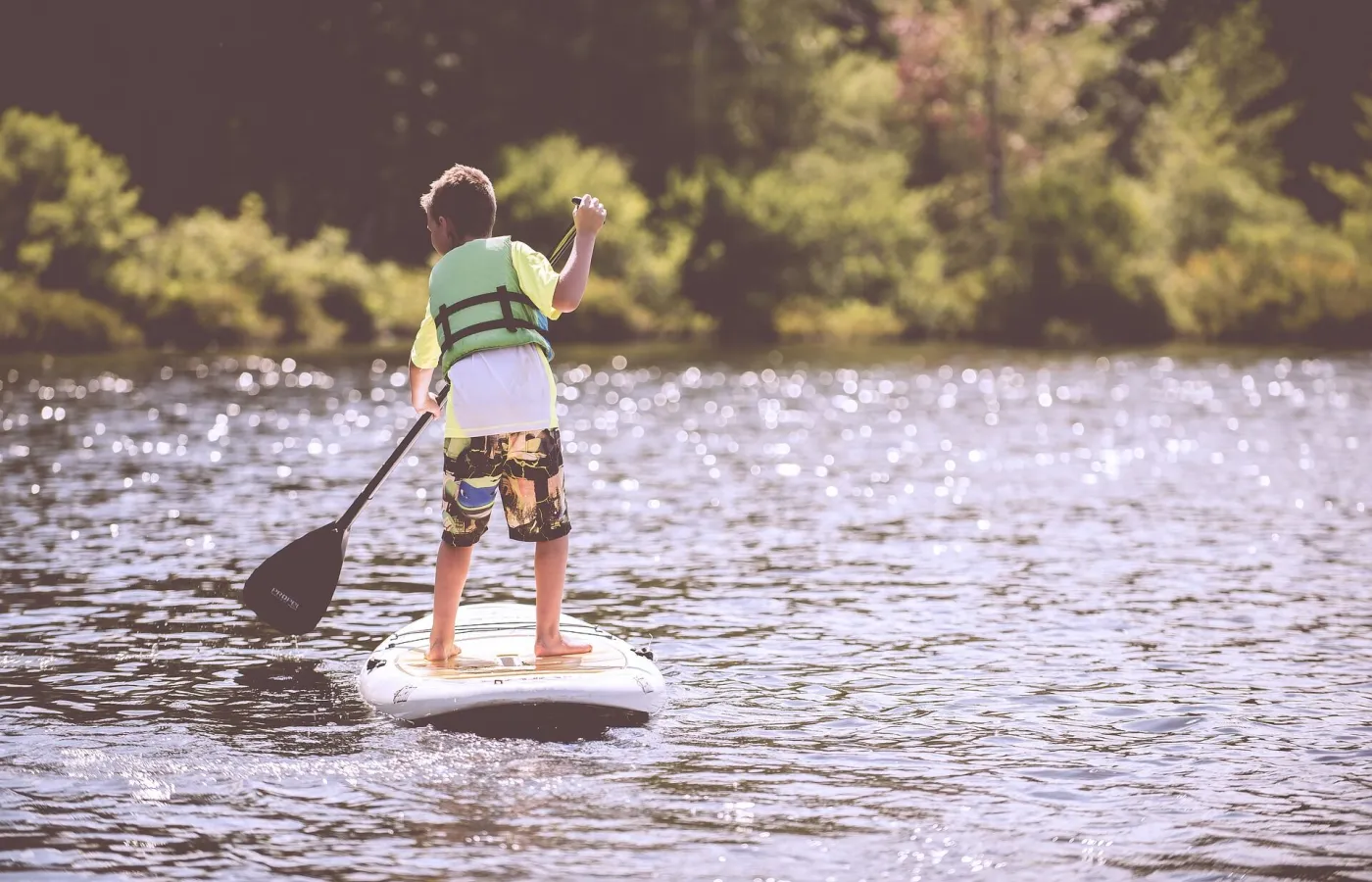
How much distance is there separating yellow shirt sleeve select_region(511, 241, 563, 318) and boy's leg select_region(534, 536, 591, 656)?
1114 mm

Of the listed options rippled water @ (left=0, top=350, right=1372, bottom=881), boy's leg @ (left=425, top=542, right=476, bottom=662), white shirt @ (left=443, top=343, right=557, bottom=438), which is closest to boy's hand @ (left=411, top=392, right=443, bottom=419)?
white shirt @ (left=443, top=343, right=557, bottom=438)

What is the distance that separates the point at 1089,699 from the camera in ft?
30.9

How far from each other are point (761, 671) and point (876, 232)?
5194cm

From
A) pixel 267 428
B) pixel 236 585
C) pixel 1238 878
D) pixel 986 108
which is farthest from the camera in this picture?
pixel 986 108

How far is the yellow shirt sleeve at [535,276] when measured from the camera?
866 cm

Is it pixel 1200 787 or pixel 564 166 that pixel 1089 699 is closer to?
pixel 1200 787

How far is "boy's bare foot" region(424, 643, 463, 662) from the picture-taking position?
358 inches

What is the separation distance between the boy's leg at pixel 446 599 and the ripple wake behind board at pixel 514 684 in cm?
7

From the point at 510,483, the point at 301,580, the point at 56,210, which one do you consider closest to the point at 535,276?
the point at 510,483

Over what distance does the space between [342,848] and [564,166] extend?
187 ft

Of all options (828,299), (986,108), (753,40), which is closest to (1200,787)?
(828,299)

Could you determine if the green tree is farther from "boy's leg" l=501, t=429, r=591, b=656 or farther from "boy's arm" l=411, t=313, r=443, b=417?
"boy's leg" l=501, t=429, r=591, b=656

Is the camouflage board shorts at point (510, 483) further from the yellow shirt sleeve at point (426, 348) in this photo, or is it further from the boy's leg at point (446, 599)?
the yellow shirt sleeve at point (426, 348)

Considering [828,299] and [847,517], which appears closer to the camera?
[847,517]
